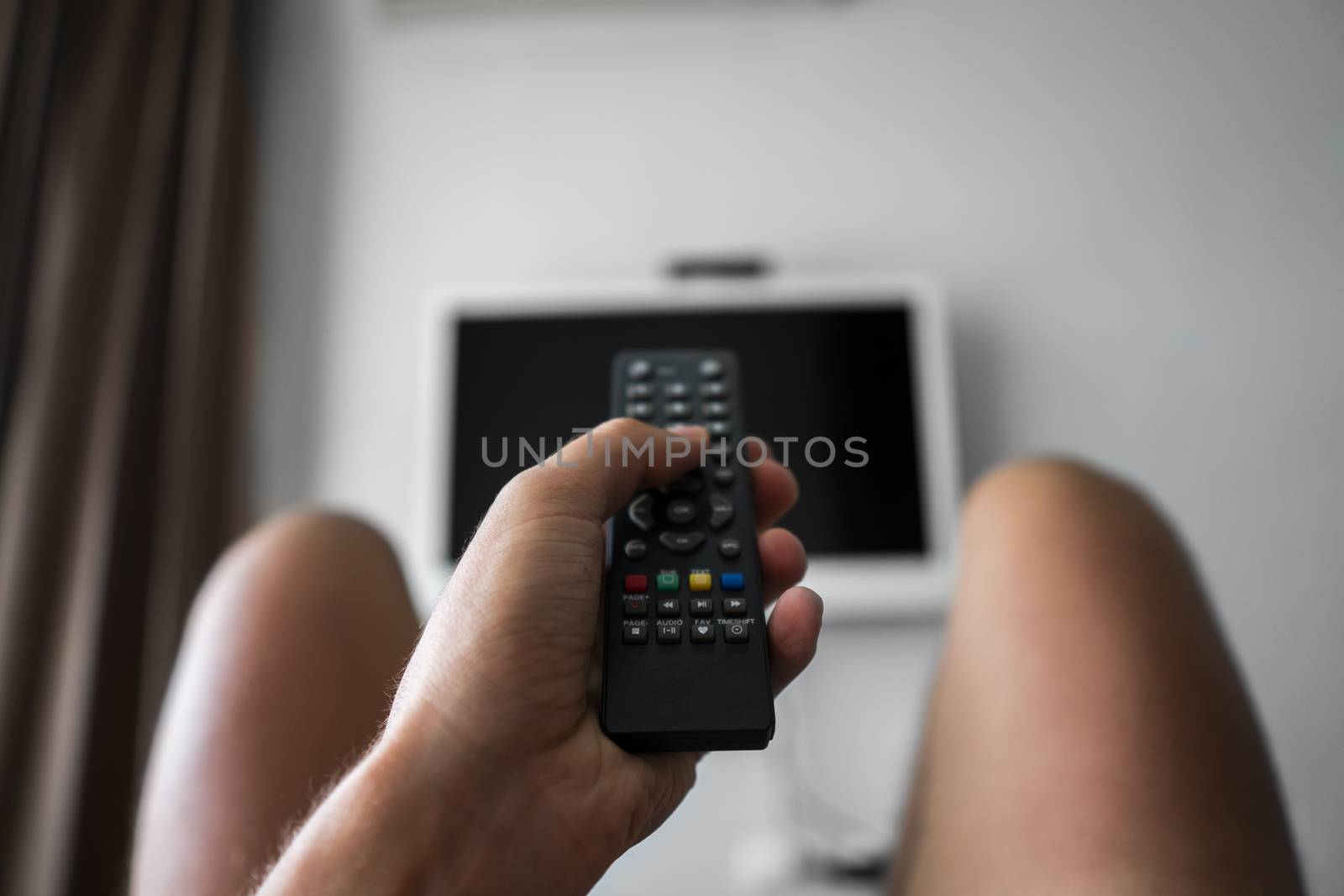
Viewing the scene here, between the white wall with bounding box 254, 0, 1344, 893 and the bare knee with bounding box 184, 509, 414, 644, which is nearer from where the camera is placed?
the bare knee with bounding box 184, 509, 414, 644

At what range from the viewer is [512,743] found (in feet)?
0.84

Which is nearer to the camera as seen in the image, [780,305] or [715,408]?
[715,408]

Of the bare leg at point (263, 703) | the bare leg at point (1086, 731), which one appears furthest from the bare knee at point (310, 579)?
the bare leg at point (1086, 731)

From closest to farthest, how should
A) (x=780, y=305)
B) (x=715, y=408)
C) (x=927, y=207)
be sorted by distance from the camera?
1. (x=715, y=408)
2. (x=780, y=305)
3. (x=927, y=207)

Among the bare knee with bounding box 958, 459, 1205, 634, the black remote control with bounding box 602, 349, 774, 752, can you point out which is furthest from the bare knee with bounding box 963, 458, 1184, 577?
the black remote control with bounding box 602, 349, 774, 752

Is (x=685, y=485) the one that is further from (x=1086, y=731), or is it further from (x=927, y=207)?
(x=927, y=207)

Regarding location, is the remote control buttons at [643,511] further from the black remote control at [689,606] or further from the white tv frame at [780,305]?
the white tv frame at [780,305]

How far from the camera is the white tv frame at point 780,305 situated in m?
0.71

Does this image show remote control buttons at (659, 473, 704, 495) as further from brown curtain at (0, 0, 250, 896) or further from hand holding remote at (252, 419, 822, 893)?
brown curtain at (0, 0, 250, 896)

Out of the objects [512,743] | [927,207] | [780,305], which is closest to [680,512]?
[512,743]

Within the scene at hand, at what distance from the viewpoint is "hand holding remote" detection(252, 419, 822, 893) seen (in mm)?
243

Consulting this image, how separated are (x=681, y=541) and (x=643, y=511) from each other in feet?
0.07

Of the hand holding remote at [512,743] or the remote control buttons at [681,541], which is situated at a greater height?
the remote control buttons at [681,541]

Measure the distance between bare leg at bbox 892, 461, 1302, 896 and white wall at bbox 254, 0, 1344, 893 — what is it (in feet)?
1.38
